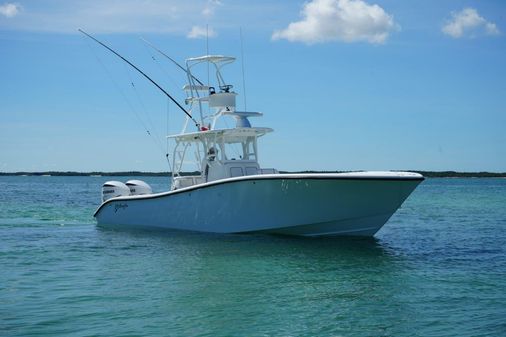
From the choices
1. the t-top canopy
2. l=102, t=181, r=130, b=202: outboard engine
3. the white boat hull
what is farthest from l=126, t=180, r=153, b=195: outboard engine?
the white boat hull

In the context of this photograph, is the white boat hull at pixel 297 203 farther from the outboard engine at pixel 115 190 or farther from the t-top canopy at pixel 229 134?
the outboard engine at pixel 115 190

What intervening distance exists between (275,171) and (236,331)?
11070 mm

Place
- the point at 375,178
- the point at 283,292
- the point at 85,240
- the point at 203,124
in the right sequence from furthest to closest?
the point at 203,124, the point at 85,240, the point at 375,178, the point at 283,292

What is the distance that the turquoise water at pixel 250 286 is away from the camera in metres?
8.34

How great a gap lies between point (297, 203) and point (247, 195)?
135cm

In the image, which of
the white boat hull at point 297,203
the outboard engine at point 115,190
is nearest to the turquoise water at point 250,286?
the white boat hull at point 297,203

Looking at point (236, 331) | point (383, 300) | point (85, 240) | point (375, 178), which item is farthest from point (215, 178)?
point (236, 331)

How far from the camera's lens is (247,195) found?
16391 mm

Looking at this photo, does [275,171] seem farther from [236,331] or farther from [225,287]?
[236,331]

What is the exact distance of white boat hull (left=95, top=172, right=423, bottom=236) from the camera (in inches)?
605

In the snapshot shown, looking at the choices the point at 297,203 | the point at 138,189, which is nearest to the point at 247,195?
the point at 297,203

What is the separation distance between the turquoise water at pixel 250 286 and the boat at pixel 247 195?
50 centimetres

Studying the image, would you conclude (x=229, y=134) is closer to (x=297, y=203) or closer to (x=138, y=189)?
(x=297, y=203)

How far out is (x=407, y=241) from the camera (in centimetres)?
1798
